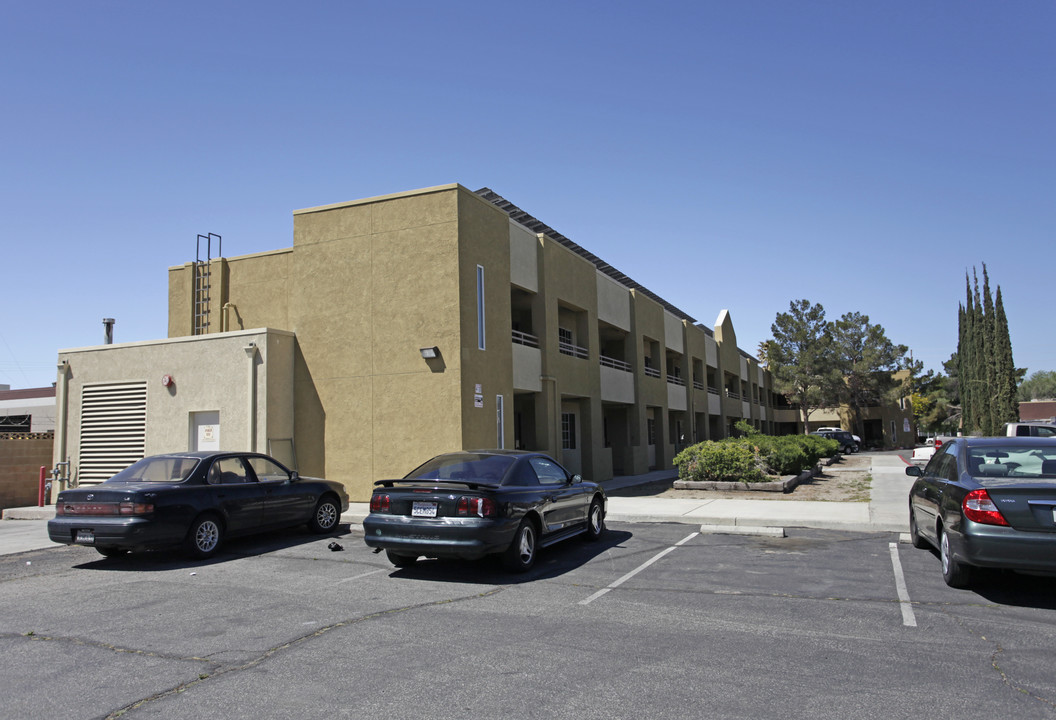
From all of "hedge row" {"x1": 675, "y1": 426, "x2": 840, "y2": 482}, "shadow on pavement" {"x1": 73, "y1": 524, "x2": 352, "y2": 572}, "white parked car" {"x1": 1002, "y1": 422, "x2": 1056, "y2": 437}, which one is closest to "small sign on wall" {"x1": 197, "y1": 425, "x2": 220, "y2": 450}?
"shadow on pavement" {"x1": 73, "y1": 524, "x2": 352, "y2": 572}

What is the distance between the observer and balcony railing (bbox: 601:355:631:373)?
25672 mm

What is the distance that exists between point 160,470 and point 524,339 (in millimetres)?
11232

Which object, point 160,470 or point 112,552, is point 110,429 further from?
point 160,470

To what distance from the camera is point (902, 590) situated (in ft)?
24.8

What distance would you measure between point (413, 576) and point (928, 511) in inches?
245

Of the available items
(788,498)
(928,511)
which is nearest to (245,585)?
(928,511)

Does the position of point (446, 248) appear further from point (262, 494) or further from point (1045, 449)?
point (1045, 449)

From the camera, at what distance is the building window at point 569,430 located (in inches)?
973

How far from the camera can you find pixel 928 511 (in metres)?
8.73

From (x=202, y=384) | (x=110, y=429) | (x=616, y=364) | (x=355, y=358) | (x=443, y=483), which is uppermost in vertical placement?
Result: (x=616, y=364)

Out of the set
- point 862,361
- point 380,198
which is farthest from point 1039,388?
point 380,198

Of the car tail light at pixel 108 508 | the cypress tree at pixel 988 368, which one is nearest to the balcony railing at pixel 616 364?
the car tail light at pixel 108 508

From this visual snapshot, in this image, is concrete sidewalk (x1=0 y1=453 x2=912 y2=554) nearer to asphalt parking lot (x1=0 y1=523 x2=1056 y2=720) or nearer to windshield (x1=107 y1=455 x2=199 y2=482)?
asphalt parking lot (x1=0 y1=523 x2=1056 y2=720)

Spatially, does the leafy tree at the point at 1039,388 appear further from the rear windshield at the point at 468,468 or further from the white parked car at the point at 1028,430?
the rear windshield at the point at 468,468
